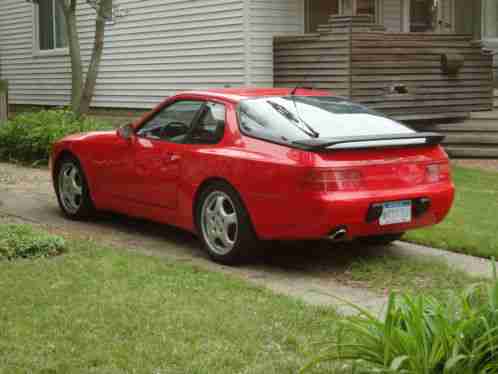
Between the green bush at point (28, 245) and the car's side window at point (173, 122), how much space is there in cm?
132

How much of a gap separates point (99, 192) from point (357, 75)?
765 cm

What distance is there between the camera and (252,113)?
7238 millimetres

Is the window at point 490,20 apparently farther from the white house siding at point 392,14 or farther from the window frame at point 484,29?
the white house siding at point 392,14

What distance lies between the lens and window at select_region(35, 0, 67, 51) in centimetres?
2269

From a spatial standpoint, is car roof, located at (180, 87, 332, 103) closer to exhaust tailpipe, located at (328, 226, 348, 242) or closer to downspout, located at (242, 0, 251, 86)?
exhaust tailpipe, located at (328, 226, 348, 242)

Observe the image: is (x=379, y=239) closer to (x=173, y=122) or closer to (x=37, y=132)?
(x=173, y=122)

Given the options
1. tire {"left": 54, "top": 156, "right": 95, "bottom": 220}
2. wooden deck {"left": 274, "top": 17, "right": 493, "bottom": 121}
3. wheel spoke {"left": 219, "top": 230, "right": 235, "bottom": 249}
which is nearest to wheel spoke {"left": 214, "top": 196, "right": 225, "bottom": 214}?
wheel spoke {"left": 219, "top": 230, "right": 235, "bottom": 249}

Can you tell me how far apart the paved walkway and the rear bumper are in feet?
1.18

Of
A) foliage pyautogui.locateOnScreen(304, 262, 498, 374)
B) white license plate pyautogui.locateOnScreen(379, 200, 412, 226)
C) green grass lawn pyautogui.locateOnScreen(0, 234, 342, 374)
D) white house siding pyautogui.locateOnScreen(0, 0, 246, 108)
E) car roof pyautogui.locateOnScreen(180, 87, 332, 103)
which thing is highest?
white house siding pyautogui.locateOnScreen(0, 0, 246, 108)

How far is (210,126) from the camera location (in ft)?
24.6

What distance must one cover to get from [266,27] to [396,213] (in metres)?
10.3

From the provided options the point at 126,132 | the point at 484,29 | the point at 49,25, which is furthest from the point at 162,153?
the point at 49,25

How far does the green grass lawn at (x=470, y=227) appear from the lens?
25.7 feet

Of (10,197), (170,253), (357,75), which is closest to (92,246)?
(170,253)
